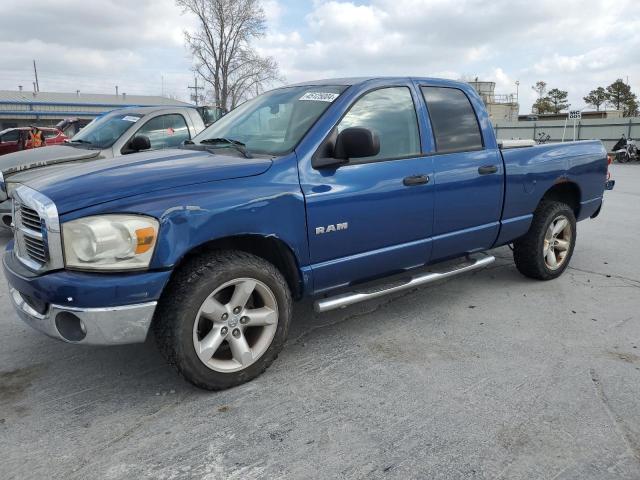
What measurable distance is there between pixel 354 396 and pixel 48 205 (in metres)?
1.91

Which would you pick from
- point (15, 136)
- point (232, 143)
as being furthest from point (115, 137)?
point (15, 136)

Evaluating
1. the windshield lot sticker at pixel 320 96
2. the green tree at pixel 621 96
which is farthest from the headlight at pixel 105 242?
the green tree at pixel 621 96

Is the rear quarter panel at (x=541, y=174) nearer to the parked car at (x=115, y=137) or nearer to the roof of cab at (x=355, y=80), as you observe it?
the roof of cab at (x=355, y=80)

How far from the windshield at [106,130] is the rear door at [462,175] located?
459cm

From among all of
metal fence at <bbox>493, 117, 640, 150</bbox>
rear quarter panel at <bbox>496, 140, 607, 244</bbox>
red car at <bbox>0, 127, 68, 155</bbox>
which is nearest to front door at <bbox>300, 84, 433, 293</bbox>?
rear quarter panel at <bbox>496, 140, 607, 244</bbox>

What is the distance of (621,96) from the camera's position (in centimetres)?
5481

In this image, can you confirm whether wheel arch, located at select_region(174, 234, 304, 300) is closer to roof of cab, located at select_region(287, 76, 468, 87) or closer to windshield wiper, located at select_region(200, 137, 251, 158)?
windshield wiper, located at select_region(200, 137, 251, 158)

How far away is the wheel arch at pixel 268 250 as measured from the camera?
2975 millimetres

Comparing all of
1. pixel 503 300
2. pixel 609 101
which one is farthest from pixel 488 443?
pixel 609 101

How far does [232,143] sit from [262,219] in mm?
934

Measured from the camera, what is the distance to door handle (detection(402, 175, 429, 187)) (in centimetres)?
362

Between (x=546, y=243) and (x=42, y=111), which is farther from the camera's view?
(x=42, y=111)

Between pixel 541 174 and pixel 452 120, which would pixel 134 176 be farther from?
pixel 541 174

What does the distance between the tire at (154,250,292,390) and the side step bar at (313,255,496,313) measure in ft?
0.89
